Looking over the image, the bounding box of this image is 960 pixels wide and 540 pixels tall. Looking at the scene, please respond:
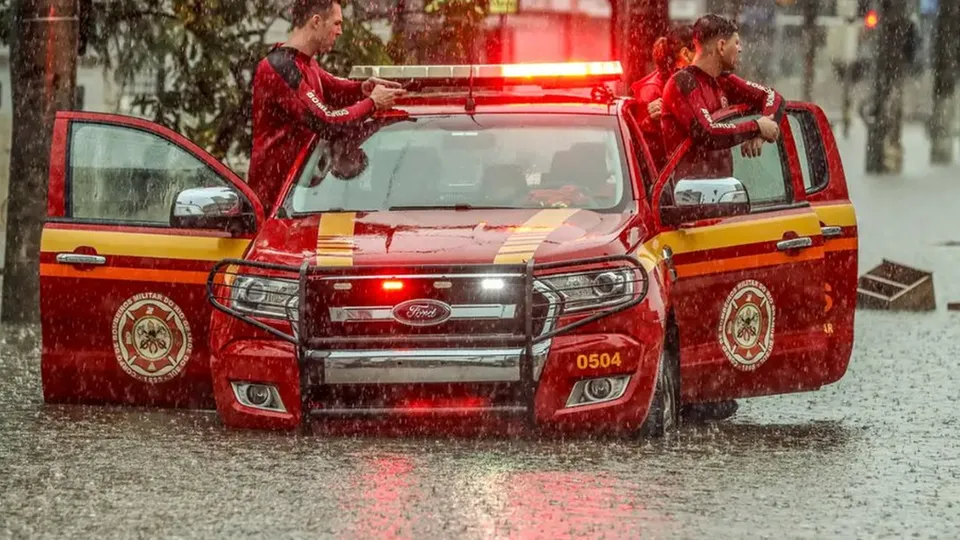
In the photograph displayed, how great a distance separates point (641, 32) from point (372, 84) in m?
6.43

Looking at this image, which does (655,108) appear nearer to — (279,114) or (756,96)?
(756,96)

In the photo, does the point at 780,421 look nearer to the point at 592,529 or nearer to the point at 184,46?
the point at 592,529

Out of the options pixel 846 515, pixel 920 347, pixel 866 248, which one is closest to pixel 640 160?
pixel 846 515

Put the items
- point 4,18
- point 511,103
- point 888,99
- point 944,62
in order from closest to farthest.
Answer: point 511,103 → point 4,18 → point 888,99 → point 944,62

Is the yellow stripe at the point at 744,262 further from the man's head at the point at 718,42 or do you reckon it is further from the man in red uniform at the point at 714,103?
the man's head at the point at 718,42

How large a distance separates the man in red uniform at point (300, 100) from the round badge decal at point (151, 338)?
0.67 metres

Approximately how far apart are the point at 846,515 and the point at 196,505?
2.16 meters

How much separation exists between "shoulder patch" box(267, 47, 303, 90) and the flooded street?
1532mm

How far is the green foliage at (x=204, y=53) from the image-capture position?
59.1 ft

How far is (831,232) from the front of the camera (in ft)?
37.0

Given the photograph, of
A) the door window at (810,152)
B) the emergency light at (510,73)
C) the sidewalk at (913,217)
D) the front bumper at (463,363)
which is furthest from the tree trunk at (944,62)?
the front bumper at (463,363)

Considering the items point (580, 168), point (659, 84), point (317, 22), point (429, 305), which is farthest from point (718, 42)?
point (429, 305)

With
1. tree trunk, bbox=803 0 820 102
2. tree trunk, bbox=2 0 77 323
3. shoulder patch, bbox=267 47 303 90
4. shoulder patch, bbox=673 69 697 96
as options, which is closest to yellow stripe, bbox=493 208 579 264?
shoulder patch, bbox=673 69 697 96

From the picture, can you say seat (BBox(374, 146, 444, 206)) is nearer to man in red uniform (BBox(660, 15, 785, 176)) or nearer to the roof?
the roof
